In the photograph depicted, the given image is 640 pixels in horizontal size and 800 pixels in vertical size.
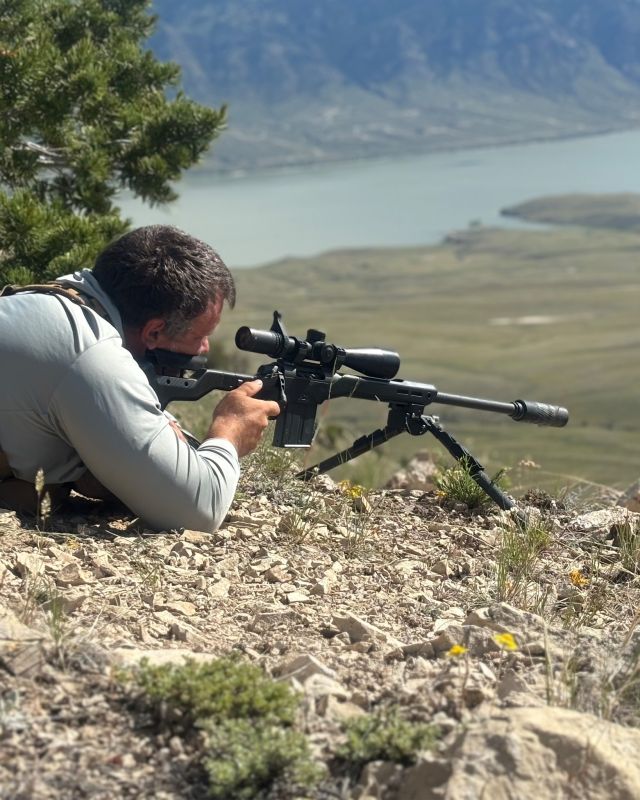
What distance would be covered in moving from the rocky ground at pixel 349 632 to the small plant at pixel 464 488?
0.18 ft

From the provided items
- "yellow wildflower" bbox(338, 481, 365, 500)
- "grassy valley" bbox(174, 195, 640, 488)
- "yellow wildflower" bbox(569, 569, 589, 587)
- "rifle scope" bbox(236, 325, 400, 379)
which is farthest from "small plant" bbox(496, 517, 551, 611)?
"grassy valley" bbox(174, 195, 640, 488)

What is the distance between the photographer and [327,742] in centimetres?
308

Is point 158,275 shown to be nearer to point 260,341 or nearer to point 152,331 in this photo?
point 152,331

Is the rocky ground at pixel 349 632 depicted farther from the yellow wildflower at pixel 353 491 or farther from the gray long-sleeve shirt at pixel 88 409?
the gray long-sleeve shirt at pixel 88 409

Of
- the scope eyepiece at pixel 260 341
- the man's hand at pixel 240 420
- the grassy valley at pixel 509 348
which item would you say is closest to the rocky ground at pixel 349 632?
the man's hand at pixel 240 420

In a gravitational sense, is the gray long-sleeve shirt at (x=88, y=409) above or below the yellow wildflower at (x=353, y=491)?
above

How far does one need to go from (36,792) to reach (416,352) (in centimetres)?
13787

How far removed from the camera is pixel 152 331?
494cm

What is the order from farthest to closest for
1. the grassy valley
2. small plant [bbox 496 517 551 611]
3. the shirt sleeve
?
1. the grassy valley
2. small plant [bbox 496 517 551 611]
3. the shirt sleeve

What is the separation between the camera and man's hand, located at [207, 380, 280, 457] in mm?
5070

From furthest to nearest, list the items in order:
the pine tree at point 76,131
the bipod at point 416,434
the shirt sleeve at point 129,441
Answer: the pine tree at point 76,131, the bipod at point 416,434, the shirt sleeve at point 129,441

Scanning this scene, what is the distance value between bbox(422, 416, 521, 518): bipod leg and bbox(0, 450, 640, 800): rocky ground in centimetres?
14

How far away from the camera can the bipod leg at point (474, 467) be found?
596 cm

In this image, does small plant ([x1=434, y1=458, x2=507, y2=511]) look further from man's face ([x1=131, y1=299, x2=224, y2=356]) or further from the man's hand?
man's face ([x1=131, y1=299, x2=224, y2=356])
